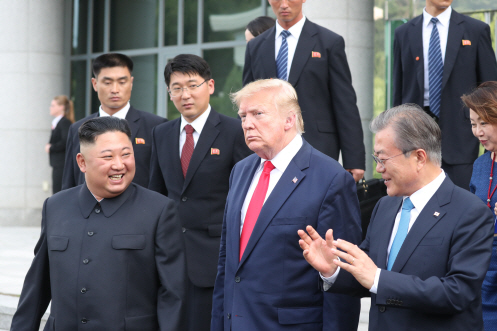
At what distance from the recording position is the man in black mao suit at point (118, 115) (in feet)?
16.9

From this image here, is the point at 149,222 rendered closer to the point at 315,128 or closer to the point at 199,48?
the point at 315,128

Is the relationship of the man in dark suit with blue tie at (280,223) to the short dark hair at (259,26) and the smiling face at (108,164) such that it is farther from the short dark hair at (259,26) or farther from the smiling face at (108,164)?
the short dark hair at (259,26)

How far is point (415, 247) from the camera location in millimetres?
3039

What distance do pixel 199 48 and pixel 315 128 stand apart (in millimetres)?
8103

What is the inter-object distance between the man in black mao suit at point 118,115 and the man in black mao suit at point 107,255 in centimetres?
140

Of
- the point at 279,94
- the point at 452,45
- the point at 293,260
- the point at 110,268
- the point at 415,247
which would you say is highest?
the point at 452,45

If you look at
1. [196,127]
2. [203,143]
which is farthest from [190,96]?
[203,143]

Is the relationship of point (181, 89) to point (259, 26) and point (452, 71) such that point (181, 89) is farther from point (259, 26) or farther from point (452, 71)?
point (452, 71)

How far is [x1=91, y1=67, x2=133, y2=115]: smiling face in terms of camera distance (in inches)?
212

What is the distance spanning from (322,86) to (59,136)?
292 inches

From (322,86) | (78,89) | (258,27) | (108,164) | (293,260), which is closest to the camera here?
(293,260)

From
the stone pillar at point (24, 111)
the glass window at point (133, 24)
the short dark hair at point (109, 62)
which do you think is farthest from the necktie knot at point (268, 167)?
the glass window at point (133, 24)

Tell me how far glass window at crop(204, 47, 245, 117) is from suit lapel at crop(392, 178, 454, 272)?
31.1 ft

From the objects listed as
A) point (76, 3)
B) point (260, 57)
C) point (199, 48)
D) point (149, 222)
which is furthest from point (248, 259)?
point (76, 3)
